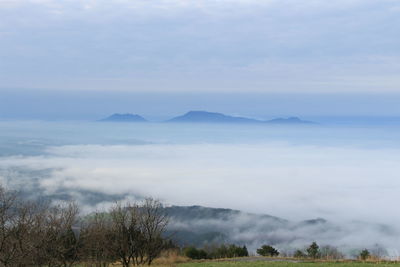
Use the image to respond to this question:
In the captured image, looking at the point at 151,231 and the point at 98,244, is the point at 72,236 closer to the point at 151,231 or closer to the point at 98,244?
the point at 98,244

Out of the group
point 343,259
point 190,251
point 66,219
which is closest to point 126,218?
point 66,219

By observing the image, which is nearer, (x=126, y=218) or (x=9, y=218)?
(x=9, y=218)

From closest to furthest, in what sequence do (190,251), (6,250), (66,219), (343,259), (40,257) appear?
(6,250)
(40,257)
(66,219)
(343,259)
(190,251)

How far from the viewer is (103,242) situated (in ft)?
124

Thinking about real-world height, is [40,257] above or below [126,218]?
below

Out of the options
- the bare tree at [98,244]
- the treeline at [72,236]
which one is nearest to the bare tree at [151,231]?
the treeline at [72,236]

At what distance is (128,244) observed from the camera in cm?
3678

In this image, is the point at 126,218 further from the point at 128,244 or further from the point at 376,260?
the point at 376,260

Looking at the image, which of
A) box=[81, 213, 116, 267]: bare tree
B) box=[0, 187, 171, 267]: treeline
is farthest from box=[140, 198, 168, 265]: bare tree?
box=[81, 213, 116, 267]: bare tree

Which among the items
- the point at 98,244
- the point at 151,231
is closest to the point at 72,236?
the point at 98,244

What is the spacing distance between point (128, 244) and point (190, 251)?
93.8 ft

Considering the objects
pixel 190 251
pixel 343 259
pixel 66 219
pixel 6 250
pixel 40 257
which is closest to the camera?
pixel 6 250

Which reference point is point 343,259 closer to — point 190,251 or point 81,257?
point 81,257

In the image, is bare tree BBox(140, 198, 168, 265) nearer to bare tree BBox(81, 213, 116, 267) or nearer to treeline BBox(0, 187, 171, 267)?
treeline BBox(0, 187, 171, 267)
